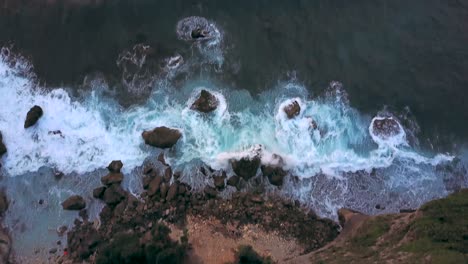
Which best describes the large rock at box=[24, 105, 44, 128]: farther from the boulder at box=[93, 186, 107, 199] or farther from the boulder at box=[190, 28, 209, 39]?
the boulder at box=[190, 28, 209, 39]

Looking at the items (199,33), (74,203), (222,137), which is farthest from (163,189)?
(199,33)

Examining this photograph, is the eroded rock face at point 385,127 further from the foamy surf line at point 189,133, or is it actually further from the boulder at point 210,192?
the boulder at point 210,192

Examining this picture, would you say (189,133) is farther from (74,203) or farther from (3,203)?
(3,203)

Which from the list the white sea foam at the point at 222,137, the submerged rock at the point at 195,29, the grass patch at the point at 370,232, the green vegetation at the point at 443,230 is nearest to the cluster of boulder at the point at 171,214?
the white sea foam at the point at 222,137

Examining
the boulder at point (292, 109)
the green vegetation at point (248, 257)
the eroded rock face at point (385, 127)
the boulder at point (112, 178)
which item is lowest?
the green vegetation at point (248, 257)

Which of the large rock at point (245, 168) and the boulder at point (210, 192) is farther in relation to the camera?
the large rock at point (245, 168)
